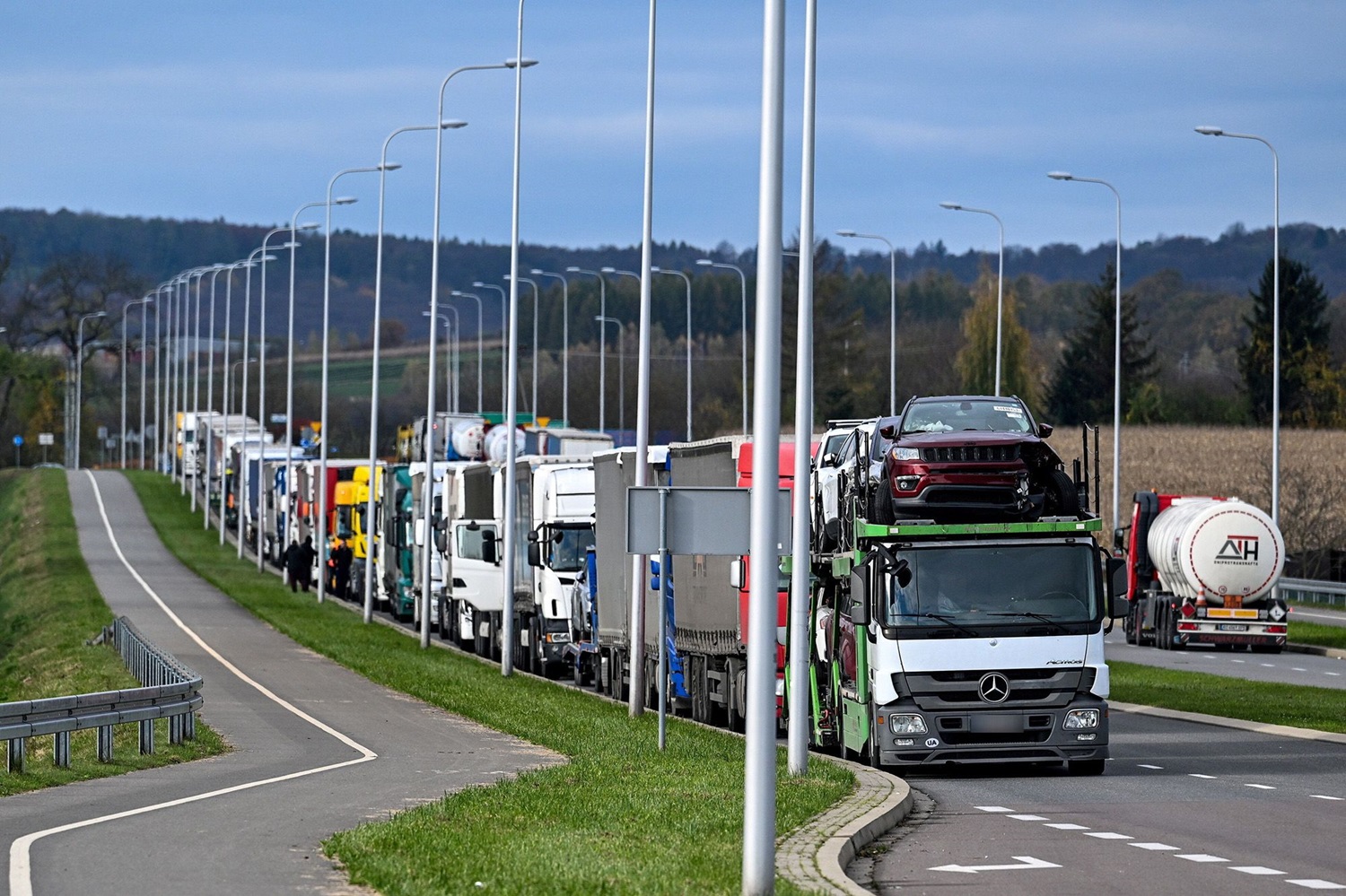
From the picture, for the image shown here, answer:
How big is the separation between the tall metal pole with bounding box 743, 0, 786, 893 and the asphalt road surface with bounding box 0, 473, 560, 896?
2645mm

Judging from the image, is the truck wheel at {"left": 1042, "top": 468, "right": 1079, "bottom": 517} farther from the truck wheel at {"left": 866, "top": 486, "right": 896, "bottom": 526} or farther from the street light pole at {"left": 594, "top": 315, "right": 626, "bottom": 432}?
the street light pole at {"left": 594, "top": 315, "right": 626, "bottom": 432}

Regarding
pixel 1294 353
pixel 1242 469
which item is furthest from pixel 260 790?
pixel 1294 353

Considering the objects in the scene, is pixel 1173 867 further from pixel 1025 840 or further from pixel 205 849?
pixel 205 849

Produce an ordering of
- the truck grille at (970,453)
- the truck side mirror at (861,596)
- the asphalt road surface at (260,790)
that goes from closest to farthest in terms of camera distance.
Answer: the asphalt road surface at (260,790) < the truck side mirror at (861,596) < the truck grille at (970,453)

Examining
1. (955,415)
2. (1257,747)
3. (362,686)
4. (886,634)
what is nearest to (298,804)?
(886,634)

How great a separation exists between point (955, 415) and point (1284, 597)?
43.4m

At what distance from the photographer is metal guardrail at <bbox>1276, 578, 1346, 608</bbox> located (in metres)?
59.8

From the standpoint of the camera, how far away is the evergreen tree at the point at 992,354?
115 metres

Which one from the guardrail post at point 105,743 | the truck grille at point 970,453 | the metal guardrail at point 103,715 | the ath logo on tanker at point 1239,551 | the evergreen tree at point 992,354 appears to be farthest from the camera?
the evergreen tree at point 992,354

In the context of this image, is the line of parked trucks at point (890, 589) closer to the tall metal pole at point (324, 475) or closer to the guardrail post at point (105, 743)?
the guardrail post at point (105, 743)

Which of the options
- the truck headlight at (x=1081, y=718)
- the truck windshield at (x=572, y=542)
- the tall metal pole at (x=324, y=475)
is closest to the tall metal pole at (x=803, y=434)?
the truck headlight at (x=1081, y=718)

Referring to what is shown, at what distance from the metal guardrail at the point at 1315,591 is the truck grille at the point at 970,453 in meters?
40.7

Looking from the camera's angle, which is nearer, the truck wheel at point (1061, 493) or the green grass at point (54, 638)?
the truck wheel at point (1061, 493)

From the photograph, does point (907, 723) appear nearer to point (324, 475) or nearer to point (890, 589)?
point (890, 589)
